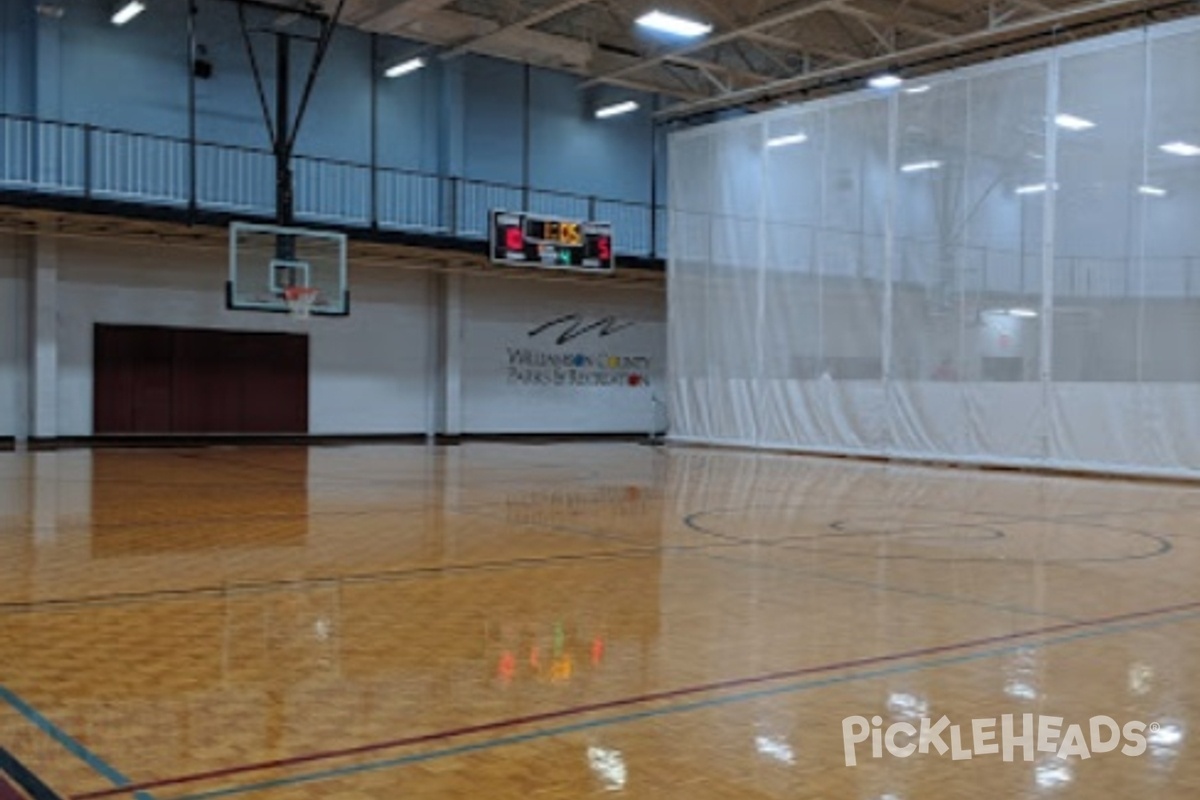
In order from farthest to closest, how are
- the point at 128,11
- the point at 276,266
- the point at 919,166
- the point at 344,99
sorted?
the point at 344,99 → the point at 128,11 → the point at 919,166 → the point at 276,266

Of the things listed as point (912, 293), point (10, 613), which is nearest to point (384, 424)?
point (912, 293)

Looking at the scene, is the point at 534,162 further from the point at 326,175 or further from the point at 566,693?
the point at 566,693

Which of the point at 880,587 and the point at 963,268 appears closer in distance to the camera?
the point at 880,587

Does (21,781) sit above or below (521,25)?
below

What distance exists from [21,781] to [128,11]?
21.6 meters

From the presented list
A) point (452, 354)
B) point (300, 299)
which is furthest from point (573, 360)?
point (300, 299)

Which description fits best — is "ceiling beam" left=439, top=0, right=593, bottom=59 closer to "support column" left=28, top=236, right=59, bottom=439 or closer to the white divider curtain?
the white divider curtain

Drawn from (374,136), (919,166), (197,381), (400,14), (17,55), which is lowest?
(197,381)

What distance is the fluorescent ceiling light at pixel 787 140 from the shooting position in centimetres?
2278

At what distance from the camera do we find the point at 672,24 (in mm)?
20594

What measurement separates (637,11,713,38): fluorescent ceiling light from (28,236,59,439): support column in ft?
38.4

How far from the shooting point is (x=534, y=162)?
2812cm

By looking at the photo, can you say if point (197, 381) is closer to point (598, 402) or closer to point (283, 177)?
point (283, 177)

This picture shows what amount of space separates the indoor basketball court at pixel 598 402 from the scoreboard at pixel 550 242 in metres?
0.08
